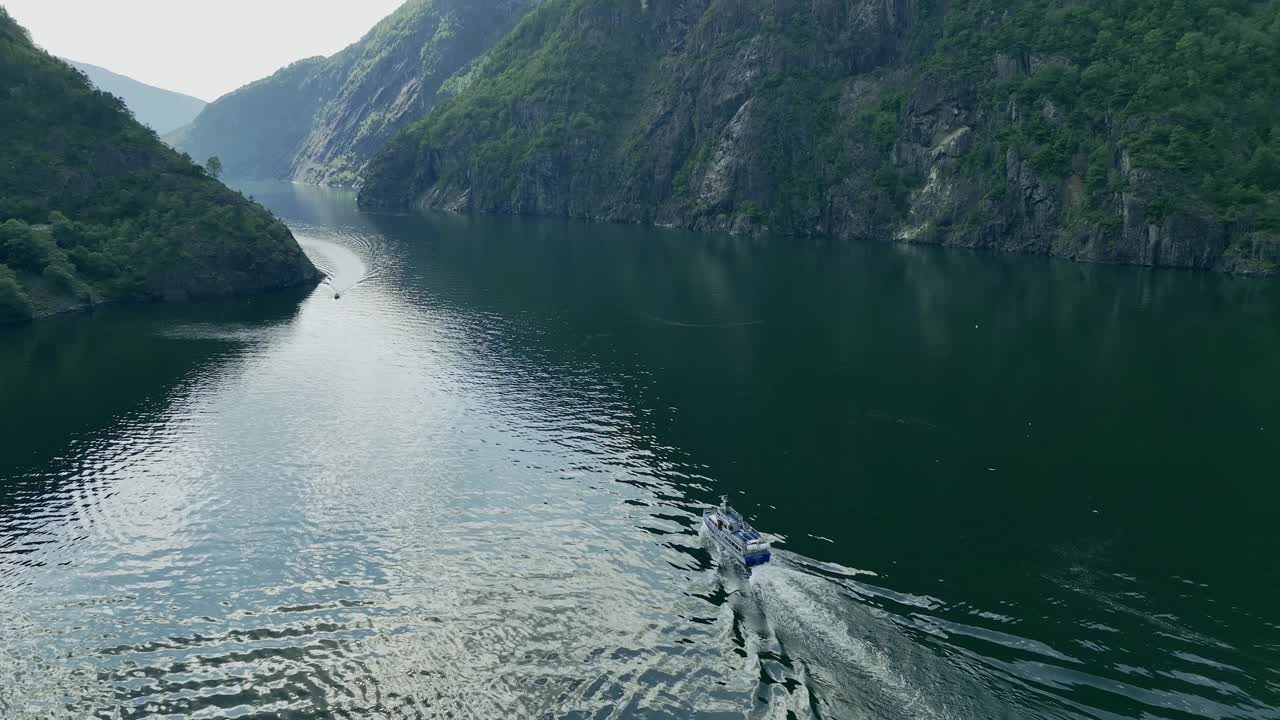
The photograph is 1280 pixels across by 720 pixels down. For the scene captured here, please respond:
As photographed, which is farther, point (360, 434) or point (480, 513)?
point (360, 434)

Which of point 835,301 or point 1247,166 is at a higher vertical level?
point 1247,166

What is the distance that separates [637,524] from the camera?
214 feet

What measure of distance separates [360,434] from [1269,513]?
8681cm

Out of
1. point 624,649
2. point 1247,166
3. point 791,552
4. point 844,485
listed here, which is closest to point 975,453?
point 844,485

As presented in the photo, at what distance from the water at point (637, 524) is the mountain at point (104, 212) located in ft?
91.1

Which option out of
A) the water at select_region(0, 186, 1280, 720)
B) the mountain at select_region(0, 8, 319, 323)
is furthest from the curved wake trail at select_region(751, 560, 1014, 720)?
the mountain at select_region(0, 8, 319, 323)

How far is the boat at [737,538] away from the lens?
2194 inches

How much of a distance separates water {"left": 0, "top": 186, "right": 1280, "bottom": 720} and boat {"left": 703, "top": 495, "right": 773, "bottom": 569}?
63.0 inches

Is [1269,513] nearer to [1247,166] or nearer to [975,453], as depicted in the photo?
[975,453]

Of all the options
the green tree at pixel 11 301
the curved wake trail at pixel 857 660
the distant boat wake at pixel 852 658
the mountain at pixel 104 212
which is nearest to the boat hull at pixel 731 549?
the distant boat wake at pixel 852 658

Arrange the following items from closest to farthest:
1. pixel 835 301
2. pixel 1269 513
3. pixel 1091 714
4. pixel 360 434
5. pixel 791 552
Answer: pixel 1091 714 → pixel 791 552 → pixel 1269 513 → pixel 360 434 → pixel 835 301

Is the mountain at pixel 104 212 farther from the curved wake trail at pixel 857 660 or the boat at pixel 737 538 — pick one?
the curved wake trail at pixel 857 660

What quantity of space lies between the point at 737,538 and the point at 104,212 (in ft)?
543

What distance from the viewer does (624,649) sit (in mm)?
48500
